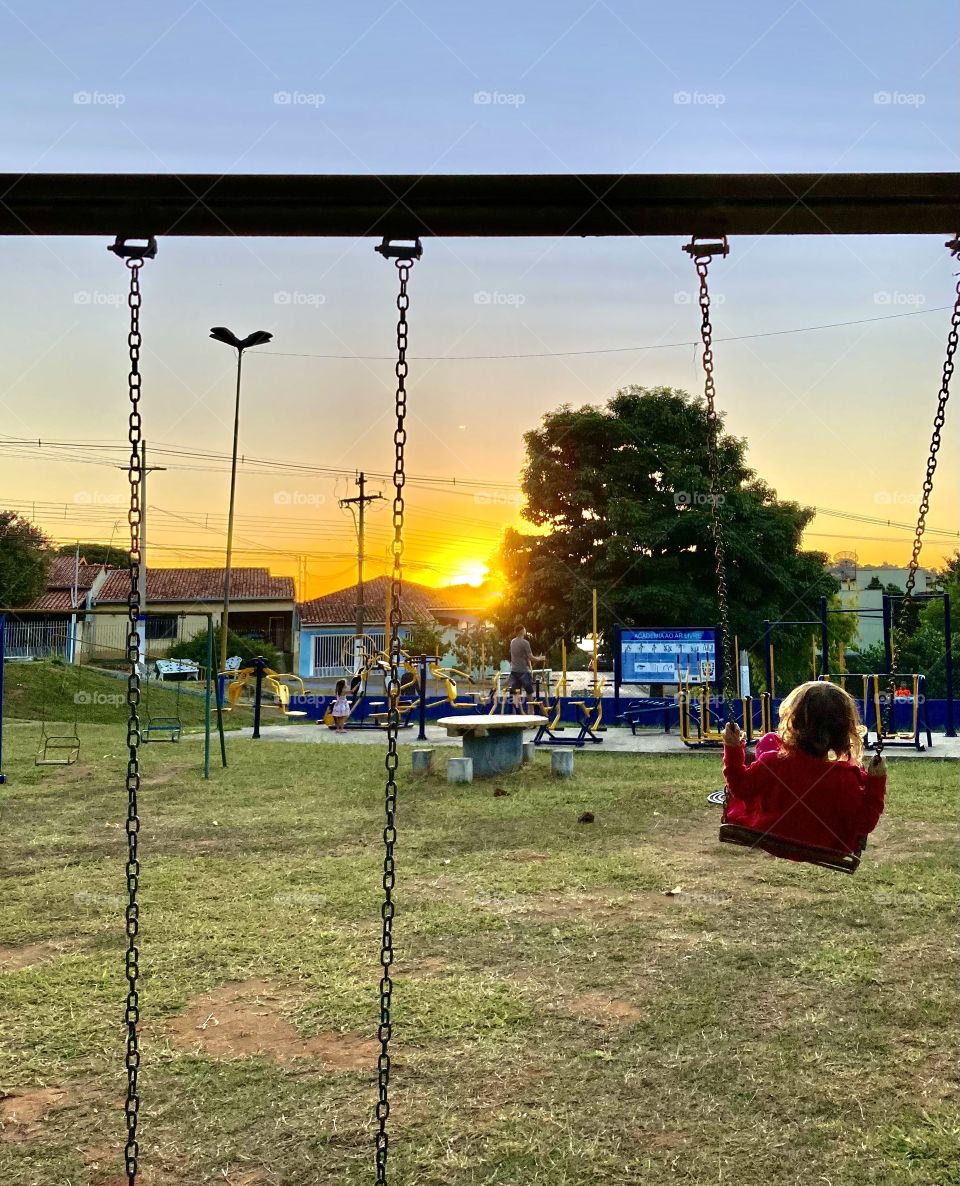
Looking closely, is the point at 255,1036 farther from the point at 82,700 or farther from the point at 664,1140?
the point at 82,700

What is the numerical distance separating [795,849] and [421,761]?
7665mm

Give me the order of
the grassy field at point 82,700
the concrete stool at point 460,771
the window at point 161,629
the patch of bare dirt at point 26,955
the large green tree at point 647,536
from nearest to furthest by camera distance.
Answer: the patch of bare dirt at point 26,955 < the concrete stool at point 460,771 < the grassy field at point 82,700 < the large green tree at point 647,536 < the window at point 161,629

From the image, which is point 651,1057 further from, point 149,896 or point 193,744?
point 193,744

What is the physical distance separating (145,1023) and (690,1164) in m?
2.28

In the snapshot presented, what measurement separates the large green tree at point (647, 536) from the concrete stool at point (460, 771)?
12.7 meters

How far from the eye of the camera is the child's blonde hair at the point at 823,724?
11.2 feet

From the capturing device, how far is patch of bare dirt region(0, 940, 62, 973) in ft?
15.5

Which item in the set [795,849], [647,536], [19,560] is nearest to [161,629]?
[19,560]

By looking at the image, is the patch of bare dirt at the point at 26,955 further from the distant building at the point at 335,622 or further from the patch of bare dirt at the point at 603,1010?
the distant building at the point at 335,622

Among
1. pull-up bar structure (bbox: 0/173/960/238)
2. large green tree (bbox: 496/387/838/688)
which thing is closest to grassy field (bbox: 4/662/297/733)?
large green tree (bbox: 496/387/838/688)

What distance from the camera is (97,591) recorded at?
143ft

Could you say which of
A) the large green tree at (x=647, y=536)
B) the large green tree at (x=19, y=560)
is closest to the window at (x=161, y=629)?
the large green tree at (x=19, y=560)

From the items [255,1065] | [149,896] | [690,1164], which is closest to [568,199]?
[690,1164]

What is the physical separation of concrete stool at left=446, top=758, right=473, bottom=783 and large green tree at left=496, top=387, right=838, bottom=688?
41.6ft
